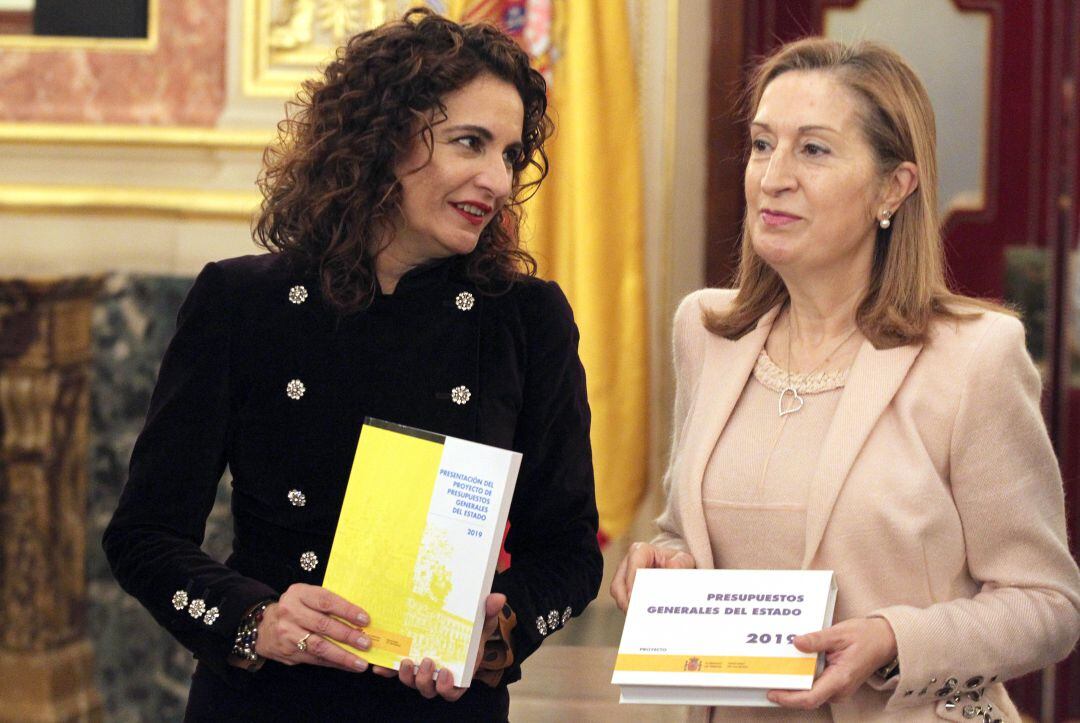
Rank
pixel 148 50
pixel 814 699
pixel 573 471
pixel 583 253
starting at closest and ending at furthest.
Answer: pixel 814 699 < pixel 573 471 < pixel 583 253 < pixel 148 50

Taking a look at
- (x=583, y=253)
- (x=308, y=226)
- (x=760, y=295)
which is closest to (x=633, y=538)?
(x=583, y=253)

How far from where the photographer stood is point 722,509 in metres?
1.98

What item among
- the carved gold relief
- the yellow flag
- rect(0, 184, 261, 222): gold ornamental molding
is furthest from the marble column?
the yellow flag

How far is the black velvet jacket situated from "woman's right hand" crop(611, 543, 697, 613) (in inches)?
1.9

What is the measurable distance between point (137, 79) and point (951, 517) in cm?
305

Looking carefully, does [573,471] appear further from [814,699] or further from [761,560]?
[814,699]

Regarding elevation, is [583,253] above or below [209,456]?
above

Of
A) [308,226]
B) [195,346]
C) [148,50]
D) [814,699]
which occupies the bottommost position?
[814,699]

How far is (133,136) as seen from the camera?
4.02m

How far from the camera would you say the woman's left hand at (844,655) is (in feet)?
5.58

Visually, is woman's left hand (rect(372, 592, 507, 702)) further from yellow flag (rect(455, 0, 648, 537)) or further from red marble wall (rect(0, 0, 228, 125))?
red marble wall (rect(0, 0, 228, 125))

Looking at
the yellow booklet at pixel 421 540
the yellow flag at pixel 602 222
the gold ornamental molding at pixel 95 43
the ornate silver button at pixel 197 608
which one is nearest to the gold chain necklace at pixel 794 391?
the yellow booklet at pixel 421 540

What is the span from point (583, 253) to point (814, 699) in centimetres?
220

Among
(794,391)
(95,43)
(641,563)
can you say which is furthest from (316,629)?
(95,43)
